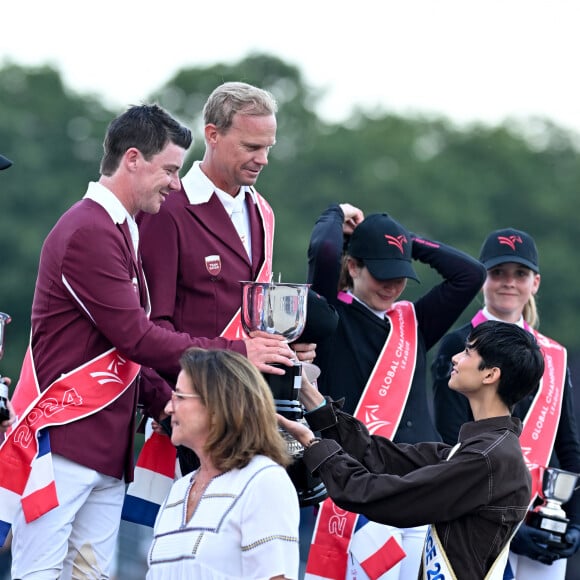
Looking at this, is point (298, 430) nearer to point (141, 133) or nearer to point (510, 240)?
point (141, 133)

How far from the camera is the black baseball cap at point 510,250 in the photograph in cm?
727

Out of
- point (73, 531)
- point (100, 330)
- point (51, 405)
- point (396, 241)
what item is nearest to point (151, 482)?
point (73, 531)

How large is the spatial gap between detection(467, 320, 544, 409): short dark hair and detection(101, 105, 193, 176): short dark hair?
4.48 feet

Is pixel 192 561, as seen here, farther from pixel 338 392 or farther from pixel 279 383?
pixel 338 392

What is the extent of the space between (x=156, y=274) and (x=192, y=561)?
1.48 meters

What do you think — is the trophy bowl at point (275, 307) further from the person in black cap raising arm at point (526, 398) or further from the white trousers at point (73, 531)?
the person in black cap raising arm at point (526, 398)

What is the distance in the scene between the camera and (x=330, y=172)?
1467 inches

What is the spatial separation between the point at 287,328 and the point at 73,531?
3.54ft

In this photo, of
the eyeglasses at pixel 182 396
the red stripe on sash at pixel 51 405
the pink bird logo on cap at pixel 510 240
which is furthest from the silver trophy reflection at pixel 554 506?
the eyeglasses at pixel 182 396

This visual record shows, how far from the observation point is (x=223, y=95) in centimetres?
584

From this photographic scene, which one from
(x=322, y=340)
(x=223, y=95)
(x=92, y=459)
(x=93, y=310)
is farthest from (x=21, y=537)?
(x=223, y=95)

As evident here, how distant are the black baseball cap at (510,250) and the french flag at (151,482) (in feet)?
7.20

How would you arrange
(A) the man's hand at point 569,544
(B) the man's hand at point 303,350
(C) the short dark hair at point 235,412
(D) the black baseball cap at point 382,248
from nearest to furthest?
1. (C) the short dark hair at point 235,412
2. (B) the man's hand at point 303,350
3. (D) the black baseball cap at point 382,248
4. (A) the man's hand at point 569,544

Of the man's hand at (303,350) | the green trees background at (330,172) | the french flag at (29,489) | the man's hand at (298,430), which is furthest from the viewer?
the green trees background at (330,172)
